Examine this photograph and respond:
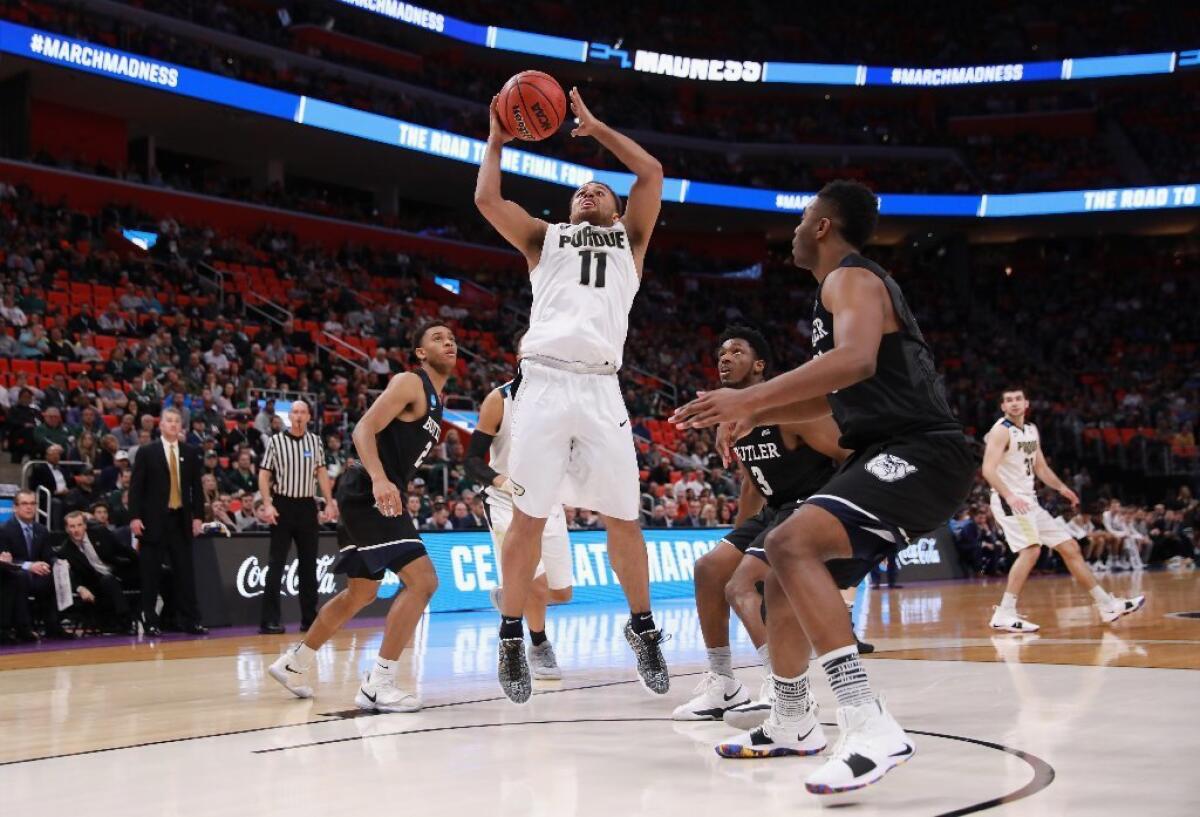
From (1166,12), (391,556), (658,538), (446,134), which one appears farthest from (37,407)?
(1166,12)

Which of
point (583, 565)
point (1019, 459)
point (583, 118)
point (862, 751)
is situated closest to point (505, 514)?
point (583, 118)

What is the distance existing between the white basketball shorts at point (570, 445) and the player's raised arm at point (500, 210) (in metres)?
0.57

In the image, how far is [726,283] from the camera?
38.3 metres

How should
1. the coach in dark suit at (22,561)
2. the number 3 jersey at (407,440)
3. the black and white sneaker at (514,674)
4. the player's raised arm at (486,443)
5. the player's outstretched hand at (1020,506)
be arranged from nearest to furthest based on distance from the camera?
1. the black and white sneaker at (514,674)
2. the number 3 jersey at (407,440)
3. the player's raised arm at (486,443)
4. the coach in dark suit at (22,561)
5. the player's outstretched hand at (1020,506)

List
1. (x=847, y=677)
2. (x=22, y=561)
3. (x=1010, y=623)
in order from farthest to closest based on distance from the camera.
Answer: (x=22, y=561) < (x=1010, y=623) < (x=847, y=677)

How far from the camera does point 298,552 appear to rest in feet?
37.7

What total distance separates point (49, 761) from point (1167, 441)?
30256mm

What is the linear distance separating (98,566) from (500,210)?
719 centimetres

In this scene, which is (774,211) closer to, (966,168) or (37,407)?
(966,168)

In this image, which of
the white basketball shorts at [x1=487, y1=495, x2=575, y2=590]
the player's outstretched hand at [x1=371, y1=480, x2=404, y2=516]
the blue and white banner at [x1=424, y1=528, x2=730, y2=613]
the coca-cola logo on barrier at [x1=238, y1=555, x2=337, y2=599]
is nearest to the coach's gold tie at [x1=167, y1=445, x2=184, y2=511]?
the coca-cola logo on barrier at [x1=238, y1=555, x2=337, y2=599]

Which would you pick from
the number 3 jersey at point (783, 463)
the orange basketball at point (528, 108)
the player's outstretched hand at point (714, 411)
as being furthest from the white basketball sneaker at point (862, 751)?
the orange basketball at point (528, 108)

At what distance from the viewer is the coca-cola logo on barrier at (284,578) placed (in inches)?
484

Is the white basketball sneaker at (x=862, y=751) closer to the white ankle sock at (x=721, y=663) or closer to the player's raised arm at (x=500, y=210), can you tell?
the white ankle sock at (x=721, y=663)

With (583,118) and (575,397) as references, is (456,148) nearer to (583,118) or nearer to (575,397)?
(583,118)
